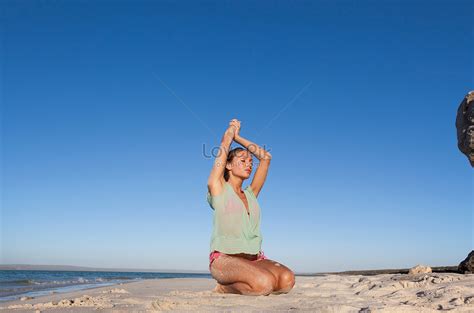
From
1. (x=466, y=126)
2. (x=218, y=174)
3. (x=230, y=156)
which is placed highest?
(x=466, y=126)

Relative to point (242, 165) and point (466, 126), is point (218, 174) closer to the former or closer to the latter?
point (242, 165)

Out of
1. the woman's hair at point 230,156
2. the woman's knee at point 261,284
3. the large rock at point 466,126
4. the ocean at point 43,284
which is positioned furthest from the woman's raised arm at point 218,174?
the large rock at point 466,126

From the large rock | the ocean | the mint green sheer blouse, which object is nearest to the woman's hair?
the mint green sheer blouse

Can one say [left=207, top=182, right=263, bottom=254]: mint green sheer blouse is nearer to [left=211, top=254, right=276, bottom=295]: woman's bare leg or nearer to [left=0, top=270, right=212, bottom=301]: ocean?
[left=211, top=254, right=276, bottom=295]: woman's bare leg

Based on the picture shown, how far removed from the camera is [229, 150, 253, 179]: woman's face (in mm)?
5125

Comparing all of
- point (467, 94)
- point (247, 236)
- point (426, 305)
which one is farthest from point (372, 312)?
point (467, 94)

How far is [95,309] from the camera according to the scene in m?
3.63

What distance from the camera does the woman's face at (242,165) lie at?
512cm

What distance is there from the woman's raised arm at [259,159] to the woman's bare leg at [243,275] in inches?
46.4

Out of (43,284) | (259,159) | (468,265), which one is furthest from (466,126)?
(43,284)

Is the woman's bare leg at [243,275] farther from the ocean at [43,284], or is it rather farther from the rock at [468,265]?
the rock at [468,265]

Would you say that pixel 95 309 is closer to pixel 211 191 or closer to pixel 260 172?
pixel 211 191

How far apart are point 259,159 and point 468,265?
19.5 feet

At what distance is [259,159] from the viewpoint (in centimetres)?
562
